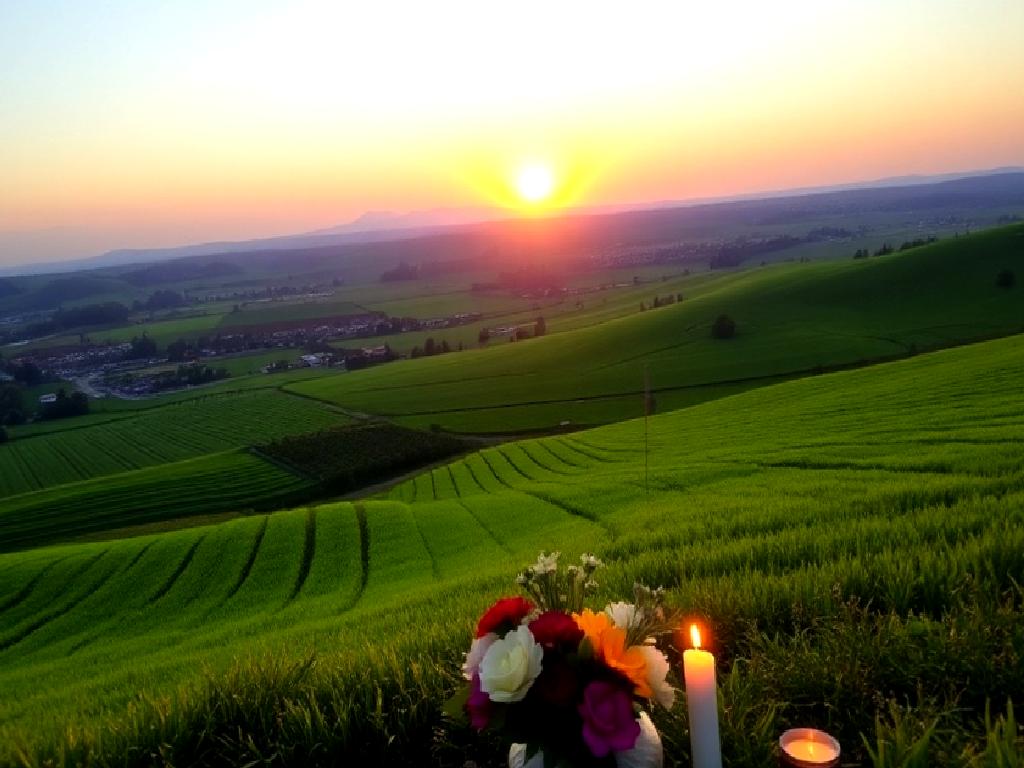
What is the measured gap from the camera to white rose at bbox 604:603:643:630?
9.80 ft

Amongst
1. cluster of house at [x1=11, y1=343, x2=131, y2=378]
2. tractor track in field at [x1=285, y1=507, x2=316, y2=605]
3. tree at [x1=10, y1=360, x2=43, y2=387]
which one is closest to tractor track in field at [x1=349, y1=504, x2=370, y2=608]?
tractor track in field at [x1=285, y1=507, x2=316, y2=605]

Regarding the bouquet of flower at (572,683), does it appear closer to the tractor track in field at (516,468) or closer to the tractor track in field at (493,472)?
the tractor track in field at (493,472)

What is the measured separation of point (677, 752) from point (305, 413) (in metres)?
75.4

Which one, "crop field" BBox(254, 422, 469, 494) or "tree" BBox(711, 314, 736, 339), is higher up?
Answer: "tree" BBox(711, 314, 736, 339)

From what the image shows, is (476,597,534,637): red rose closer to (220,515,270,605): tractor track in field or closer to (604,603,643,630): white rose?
(604,603,643,630): white rose

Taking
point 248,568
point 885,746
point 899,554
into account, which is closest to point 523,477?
point 248,568

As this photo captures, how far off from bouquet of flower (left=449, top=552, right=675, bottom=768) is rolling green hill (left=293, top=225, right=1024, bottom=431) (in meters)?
50.4

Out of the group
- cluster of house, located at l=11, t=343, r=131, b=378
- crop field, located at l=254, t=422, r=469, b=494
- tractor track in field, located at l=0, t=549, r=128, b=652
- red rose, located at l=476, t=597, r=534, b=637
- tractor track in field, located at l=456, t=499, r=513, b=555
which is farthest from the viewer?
cluster of house, located at l=11, t=343, r=131, b=378

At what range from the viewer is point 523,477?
34281 millimetres

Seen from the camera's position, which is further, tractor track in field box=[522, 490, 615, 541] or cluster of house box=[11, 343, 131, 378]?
cluster of house box=[11, 343, 131, 378]

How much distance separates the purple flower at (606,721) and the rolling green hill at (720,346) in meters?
50.6

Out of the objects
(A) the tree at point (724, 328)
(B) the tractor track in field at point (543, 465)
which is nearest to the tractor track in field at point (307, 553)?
(B) the tractor track in field at point (543, 465)

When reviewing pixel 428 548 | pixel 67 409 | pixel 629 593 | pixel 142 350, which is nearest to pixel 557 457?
pixel 428 548

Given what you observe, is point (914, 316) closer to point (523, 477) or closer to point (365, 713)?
point (523, 477)
